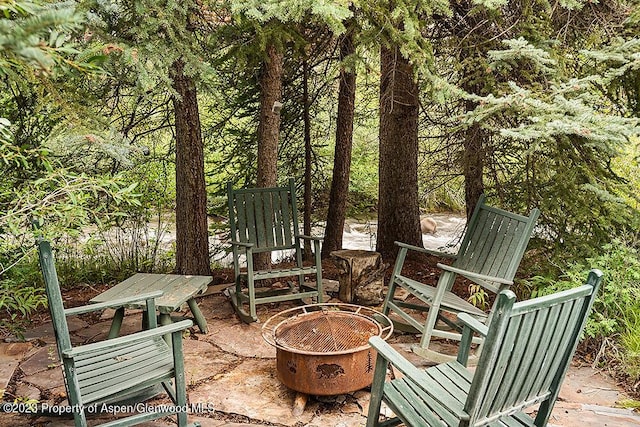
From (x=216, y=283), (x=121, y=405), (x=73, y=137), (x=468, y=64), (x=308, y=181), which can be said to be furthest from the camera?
(x=308, y=181)

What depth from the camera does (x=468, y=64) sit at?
3.59 meters

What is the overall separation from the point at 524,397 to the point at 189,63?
88.4 inches

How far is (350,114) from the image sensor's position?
18.8 feet

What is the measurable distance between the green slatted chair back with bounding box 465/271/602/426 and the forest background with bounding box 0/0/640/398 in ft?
3.94

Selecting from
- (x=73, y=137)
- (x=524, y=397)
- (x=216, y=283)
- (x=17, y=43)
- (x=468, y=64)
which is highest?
(x=468, y=64)

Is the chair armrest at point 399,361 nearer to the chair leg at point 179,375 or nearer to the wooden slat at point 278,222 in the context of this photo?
the chair leg at point 179,375

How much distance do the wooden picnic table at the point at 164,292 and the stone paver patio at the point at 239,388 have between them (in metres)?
0.32

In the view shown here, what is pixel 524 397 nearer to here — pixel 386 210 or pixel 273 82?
pixel 273 82

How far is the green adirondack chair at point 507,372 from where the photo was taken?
63.8 inches

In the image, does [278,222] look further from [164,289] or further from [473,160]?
[473,160]

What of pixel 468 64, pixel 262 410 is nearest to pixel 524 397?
pixel 262 410

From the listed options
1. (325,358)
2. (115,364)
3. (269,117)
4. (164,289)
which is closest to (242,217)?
(269,117)

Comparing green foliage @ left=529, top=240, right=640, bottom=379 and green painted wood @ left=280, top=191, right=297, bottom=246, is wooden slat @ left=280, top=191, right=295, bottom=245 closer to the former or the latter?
green painted wood @ left=280, top=191, right=297, bottom=246

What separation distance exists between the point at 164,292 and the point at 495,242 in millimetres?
2110
